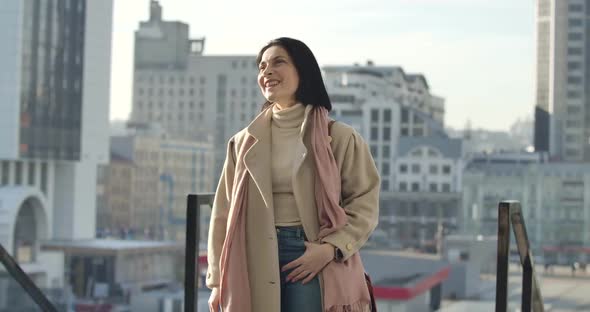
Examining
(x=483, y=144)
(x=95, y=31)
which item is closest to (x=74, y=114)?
(x=95, y=31)

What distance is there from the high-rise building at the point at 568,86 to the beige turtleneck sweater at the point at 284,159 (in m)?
42.0

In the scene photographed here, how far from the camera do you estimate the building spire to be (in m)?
51.2

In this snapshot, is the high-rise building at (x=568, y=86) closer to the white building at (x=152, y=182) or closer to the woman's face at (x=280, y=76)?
the white building at (x=152, y=182)

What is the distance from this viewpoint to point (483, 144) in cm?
5956

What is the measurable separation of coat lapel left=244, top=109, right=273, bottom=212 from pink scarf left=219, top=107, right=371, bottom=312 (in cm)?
2

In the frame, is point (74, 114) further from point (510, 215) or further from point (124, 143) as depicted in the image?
point (510, 215)

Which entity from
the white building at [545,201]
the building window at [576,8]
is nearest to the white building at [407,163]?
the white building at [545,201]

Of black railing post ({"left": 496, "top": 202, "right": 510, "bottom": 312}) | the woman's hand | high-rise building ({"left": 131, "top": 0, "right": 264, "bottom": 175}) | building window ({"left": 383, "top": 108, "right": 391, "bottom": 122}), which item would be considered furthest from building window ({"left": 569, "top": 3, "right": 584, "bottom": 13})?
the woman's hand

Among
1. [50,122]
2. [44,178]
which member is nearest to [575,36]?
[50,122]

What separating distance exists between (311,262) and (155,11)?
50763 millimetres

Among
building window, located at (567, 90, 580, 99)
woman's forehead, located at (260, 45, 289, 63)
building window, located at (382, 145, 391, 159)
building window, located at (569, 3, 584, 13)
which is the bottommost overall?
woman's forehead, located at (260, 45, 289, 63)

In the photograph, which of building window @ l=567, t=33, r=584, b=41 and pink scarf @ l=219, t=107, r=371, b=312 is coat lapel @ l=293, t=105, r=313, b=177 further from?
building window @ l=567, t=33, r=584, b=41

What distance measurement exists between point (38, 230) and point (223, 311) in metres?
32.5

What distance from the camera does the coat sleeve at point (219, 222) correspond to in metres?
1.58
